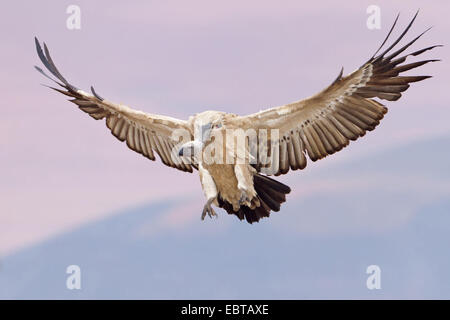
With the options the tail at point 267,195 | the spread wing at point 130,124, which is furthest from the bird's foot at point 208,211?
the spread wing at point 130,124

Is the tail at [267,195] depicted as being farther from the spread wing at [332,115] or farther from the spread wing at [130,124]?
the spread wing at [130,124]

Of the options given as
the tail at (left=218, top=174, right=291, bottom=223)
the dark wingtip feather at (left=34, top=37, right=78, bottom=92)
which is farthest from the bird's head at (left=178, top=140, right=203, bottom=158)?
the dark wingtip feather at (left=34, top=37, right=78, bottom=92)

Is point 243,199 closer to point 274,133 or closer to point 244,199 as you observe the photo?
point 244,199

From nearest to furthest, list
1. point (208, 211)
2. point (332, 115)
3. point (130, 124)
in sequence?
point (208, 211) < point (332, 115) < point (130, 124)

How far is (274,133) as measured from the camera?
14.9 metres

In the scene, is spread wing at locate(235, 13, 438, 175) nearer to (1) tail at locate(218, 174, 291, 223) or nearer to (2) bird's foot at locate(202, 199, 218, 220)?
(1) tail at locate(218, 174, 291, 223)

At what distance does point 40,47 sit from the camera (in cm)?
1582

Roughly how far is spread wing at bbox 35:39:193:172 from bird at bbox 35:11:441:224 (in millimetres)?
77

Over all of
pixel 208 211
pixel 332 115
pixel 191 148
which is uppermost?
pixel 332 115

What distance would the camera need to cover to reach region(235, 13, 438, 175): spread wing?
47.4 ft

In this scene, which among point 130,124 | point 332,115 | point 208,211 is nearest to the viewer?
point 208,211

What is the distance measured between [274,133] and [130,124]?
2.12 m

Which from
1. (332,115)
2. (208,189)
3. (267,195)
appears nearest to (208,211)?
(208,189)

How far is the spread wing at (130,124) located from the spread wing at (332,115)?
4.51ft
